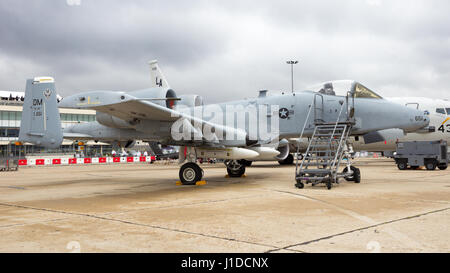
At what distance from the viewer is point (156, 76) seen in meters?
23.1

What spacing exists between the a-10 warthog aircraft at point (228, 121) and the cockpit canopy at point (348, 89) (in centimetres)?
3

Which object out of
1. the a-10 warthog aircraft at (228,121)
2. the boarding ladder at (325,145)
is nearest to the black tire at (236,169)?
the a-10 warthog aircraft at (228,121)

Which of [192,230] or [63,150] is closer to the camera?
[192,230]

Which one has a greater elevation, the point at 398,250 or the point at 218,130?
the point at 218,130

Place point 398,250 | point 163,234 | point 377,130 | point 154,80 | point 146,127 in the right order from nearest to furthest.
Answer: point 398,250 < point 163,234 < point 146,127 < point 377,130 < point 154,80

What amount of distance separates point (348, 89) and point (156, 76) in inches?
575

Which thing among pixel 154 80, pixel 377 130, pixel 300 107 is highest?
pixel 154 80

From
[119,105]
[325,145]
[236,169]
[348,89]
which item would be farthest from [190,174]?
[348,89]

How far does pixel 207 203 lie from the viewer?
729 cm

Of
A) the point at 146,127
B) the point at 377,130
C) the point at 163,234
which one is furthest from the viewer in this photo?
the point at 377,130

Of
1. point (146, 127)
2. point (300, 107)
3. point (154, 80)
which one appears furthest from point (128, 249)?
point (154, 80)

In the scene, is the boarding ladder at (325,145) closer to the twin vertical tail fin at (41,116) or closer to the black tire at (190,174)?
the black tire at (190,174)
